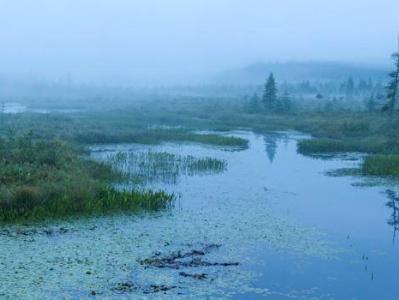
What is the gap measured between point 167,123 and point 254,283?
161 feet

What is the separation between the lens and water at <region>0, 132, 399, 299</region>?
598 inches

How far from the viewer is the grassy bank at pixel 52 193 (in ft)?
69.5

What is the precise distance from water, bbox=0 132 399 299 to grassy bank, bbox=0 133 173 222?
0.92m

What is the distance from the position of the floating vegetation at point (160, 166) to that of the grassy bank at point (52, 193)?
3.14m

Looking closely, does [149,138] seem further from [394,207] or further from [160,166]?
[394,207]

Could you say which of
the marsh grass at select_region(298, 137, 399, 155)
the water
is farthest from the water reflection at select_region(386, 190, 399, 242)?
the marsh grass at select_region(298, 137, 399, 155)

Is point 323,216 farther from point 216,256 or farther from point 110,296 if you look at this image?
point 110,296

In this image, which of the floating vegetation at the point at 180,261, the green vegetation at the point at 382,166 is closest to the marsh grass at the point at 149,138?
the green vegetation at the point at 382,166

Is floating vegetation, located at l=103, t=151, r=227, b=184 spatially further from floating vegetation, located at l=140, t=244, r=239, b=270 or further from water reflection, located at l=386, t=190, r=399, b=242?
floating vegetation, located at l=140, t=244, r=239, b=270

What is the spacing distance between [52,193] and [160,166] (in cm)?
Result: 1153

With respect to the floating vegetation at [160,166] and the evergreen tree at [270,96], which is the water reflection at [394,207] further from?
the evergreen tree at [270,96]

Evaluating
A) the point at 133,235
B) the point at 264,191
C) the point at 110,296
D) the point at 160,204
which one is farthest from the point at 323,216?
the point at 110,296

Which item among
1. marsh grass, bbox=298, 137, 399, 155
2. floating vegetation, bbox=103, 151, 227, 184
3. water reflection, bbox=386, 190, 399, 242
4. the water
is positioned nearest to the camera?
the water

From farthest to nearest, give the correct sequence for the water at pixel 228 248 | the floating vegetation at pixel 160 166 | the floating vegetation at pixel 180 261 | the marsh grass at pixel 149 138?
the marsh grass at pixel 149 138
the floating vegetation at pixel 160 166
the floating vegetation at pixel 180 261
the water at pixel 228 248
